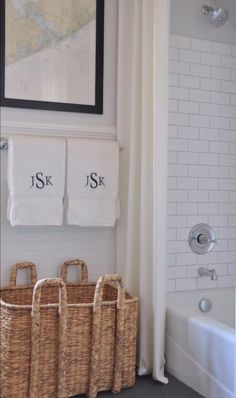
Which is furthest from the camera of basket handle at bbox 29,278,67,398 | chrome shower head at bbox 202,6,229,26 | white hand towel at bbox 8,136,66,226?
chrome shower head at bbox 202,6,229,26

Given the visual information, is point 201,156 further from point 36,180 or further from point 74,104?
point 36,180

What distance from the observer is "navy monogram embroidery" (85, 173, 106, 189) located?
2434 millimetres

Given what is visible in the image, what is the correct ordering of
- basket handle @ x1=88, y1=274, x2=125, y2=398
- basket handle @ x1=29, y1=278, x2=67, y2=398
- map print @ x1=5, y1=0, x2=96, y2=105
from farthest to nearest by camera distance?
map print @ x1=5, y1=0, x2=96, y2=105, basket handle @ x1=88, y1=274, x2=125, y2=398, basket handle @ x1=29, y1=278, x2=67, y2=398

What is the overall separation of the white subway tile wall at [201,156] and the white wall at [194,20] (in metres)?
0.05

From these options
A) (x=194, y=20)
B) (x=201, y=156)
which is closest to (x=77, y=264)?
(x=201, y=156)

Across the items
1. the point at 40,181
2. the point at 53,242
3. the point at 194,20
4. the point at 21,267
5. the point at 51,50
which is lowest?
the point at 21,267

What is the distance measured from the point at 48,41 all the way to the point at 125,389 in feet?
6.33

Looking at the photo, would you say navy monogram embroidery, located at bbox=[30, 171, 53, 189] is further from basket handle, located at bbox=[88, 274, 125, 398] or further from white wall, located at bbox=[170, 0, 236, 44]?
white wall, located at bbox=[170, 0, 236, 44]

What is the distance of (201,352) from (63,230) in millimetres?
1001

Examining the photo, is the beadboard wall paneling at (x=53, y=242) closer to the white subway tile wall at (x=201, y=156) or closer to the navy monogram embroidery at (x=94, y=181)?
the navy monogram embroidery at (x=94, y=181)

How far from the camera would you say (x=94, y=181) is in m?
2.44

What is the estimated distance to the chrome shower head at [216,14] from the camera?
271 cm

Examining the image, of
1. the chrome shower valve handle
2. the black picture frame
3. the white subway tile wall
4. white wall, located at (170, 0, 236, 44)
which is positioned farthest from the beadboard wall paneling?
white wall, located at (170, 0, 236, 44)

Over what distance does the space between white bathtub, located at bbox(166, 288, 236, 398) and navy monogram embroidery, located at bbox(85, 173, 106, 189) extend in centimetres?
80
